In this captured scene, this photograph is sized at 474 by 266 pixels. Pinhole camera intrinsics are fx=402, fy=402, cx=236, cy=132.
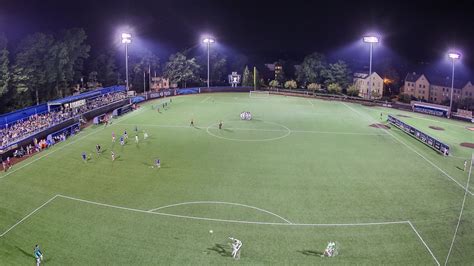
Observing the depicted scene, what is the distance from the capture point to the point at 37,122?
48312 mm

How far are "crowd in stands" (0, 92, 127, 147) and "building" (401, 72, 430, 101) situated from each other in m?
74.8

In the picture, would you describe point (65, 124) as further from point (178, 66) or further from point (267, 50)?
point (267, 50)

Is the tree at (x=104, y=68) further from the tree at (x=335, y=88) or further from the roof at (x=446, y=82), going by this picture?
the roof at (x=446, y=82)

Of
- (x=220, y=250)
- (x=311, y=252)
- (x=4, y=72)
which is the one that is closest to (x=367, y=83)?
(x=4, y=72)

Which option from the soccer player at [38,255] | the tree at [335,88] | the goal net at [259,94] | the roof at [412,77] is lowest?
the soccer player at [38,255]

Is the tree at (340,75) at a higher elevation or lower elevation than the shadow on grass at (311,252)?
higher

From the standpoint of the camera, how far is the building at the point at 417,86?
9800 cm

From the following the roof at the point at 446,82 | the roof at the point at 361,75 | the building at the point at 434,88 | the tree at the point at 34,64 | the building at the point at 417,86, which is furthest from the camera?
the roof at the point at 361,75

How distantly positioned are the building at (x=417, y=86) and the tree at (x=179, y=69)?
5505 cm

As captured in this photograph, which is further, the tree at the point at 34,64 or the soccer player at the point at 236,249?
the tree at the point at 34,64

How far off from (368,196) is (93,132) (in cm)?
3533

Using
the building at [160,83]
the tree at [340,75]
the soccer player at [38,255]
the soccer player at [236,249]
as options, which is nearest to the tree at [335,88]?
the tree at [340,75]

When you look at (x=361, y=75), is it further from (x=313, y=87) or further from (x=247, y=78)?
(x=247, y=78)

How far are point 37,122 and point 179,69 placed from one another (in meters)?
59.2
